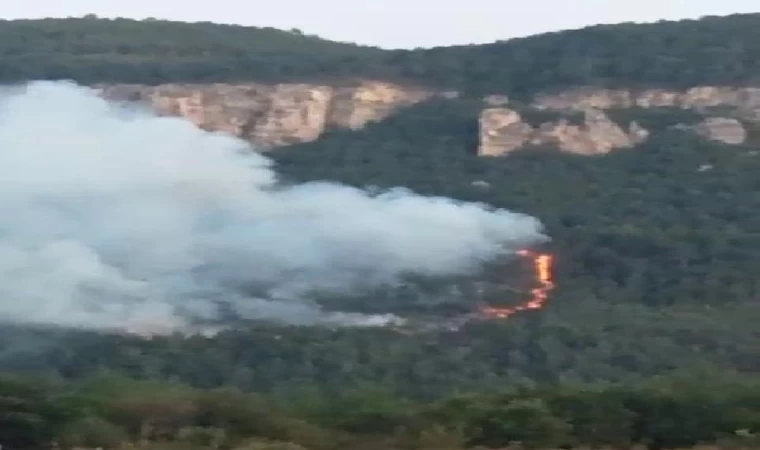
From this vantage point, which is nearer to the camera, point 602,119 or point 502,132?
point 502,132

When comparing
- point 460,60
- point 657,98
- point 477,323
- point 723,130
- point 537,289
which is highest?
point 460,60

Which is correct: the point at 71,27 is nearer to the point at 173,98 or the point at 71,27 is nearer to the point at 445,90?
the point at 173,98

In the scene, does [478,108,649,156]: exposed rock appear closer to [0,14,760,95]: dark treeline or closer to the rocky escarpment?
the rocky escarpment

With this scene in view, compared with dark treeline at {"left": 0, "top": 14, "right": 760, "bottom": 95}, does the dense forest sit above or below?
below

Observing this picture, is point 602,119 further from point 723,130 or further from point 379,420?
point 379,420

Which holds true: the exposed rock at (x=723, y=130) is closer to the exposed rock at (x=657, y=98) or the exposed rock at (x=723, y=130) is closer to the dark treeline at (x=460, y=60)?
the exposed rock at (x=657, y=98)

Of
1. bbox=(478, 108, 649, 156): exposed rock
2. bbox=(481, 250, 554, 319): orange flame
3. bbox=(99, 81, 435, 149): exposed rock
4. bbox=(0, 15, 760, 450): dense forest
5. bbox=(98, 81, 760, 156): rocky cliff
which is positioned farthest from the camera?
bbox=(99, 81, 435, 149): exposed rock

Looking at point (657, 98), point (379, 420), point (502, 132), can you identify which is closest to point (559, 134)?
point (502, 132)

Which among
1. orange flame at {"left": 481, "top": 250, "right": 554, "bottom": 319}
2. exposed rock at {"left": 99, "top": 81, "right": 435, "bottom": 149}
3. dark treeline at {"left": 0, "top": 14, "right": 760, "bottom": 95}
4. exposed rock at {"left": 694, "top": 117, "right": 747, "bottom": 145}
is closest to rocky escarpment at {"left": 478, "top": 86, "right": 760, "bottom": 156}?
exposed rock at {"left": 694, "top": 117, "right": 747, "bottom": 145}
